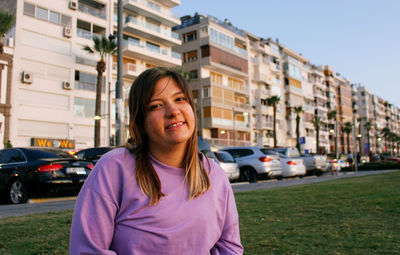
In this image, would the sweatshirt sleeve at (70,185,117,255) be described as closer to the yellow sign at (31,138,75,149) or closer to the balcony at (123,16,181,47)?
the yellow sign at (31,138,75,149)

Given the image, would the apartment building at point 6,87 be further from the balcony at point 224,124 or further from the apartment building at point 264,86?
the apartment building at point 264,86

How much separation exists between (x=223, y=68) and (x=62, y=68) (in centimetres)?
2410

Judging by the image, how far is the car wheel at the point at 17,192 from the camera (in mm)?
9594

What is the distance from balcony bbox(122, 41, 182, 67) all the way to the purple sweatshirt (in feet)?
138

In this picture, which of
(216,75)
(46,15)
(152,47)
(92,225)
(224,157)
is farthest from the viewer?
(216,75)

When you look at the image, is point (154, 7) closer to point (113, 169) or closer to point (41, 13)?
point (41, 13)

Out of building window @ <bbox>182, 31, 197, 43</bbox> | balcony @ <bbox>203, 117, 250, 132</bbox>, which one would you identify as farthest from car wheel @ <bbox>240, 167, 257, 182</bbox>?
building window @ <bbox>182, 31, 197, 43</bbox>

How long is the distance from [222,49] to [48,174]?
158 feet

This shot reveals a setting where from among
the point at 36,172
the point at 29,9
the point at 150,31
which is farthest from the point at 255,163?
the point at 150,31

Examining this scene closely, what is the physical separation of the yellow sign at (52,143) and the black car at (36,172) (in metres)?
24.2

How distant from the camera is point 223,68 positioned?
180ft

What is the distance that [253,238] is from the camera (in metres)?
4.07

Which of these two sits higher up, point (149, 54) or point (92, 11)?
point (92, 11)

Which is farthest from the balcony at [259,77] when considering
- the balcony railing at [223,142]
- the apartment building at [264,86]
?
the balcony railing at [223,142]
